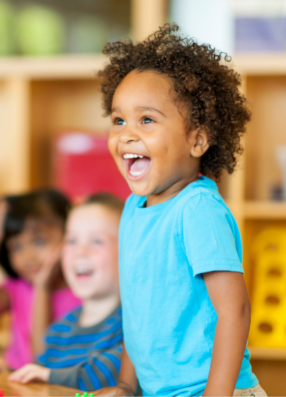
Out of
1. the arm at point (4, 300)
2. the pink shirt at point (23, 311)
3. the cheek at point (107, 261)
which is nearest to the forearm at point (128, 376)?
the cheek at point (107, 261)

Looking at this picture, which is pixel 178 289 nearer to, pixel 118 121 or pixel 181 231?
pixel 181 231

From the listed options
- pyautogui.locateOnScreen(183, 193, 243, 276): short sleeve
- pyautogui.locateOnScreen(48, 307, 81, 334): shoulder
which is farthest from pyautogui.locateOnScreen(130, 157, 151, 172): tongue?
pyautogui.locateOnScreen(48, 307, 81, 334): shoulder

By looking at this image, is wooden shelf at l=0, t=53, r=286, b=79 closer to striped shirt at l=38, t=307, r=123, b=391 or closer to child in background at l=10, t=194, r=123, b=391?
child in background at l=10, t=194, r=123, b=391

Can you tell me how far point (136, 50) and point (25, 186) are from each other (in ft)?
4.78

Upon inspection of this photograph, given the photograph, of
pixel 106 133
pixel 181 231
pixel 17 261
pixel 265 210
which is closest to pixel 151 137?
pixel 181 231

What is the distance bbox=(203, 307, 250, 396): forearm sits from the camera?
62 centimetres

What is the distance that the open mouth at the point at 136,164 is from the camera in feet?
2.46

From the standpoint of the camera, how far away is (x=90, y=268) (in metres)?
1.25

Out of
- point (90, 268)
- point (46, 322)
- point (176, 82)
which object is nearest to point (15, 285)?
point (46, 322)

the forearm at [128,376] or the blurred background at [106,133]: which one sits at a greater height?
the blurred background at [106,133]

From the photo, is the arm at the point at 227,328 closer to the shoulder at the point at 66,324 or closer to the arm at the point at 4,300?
the shoulder at the point at 66,324

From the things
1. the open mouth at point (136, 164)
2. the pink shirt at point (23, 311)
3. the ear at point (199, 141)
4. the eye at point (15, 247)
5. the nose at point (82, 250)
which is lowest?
the pink shirt at point (23, 311)

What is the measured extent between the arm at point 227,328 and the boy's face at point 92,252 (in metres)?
0.61

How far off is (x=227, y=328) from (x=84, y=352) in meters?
0.61
